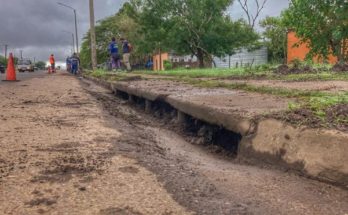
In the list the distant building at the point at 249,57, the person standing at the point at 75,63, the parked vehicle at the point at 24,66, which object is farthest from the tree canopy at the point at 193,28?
the parked vehicle at the point at 24,66

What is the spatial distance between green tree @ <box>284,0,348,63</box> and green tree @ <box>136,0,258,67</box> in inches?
297

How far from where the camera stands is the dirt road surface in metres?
2.38

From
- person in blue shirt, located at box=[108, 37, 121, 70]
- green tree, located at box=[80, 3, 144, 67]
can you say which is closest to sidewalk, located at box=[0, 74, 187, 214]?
person in blue shirt, located at box=[108, 37, 121, 70]

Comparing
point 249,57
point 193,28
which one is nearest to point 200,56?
point 193,28

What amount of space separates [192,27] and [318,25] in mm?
9305

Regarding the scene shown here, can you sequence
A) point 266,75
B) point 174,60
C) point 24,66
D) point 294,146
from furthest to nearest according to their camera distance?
point 24,66
point 174,60
point 266,75
point 294,146

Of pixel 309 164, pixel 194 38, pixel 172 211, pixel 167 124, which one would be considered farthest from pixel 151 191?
pixel 194 38

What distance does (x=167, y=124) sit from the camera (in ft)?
19.6

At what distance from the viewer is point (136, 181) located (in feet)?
9.02

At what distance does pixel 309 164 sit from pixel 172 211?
3.20 feet

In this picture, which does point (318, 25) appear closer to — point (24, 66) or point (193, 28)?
point (193, 28)

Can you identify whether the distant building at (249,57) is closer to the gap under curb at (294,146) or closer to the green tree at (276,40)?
the green tree at (276,40)

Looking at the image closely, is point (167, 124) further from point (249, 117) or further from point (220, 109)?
point (249, 117)

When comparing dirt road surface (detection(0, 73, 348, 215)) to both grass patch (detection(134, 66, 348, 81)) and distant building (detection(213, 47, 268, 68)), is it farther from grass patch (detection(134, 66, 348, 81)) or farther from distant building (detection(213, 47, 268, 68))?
distant building (detection(213, 47, 268, 68))
